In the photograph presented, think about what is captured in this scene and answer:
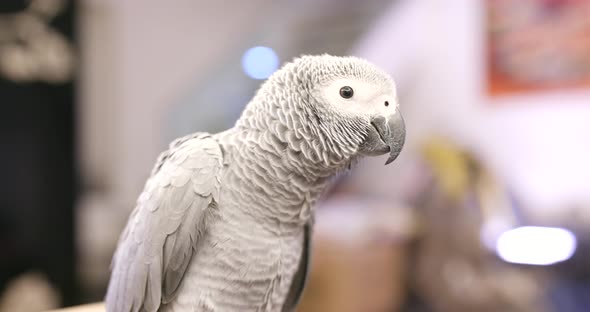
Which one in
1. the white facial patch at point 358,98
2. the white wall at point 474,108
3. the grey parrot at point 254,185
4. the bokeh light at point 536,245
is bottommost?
the bokeh light at point 536,245

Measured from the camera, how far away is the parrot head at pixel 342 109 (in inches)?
27.8

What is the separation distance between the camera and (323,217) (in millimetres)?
2340

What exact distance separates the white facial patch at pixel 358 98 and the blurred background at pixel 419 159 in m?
1.04

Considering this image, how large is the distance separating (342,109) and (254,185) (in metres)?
0.17

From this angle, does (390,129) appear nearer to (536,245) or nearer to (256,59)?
(536,245)

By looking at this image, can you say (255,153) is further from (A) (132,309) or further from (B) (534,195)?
(B) (534,195)

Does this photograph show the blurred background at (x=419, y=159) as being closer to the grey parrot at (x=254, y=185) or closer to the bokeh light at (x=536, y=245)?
the bokeh light at (x=536, y=245)

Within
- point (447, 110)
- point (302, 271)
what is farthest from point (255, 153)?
point (447, 110)

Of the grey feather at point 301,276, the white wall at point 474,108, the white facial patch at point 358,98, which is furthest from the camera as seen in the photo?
the white wall at point 474,108

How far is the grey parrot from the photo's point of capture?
2.33 ft

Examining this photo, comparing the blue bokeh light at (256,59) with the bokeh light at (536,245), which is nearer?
the bokeh light at (536,245)

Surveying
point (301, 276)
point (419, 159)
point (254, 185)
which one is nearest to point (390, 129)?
point (254, 185)

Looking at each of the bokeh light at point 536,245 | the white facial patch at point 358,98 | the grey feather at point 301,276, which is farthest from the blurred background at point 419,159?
the white facial patch at point 358,98

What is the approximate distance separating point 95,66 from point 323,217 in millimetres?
1690
